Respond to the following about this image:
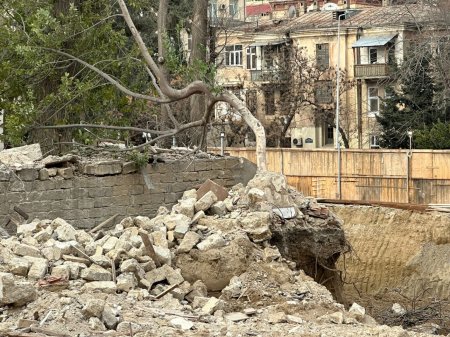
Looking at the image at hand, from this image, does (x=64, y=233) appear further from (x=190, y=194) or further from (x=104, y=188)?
(x=190, y=194)

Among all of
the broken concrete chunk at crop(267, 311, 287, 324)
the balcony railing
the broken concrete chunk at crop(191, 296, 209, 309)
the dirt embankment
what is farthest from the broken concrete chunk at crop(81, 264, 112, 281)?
the balcony railing

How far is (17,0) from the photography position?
2447 centimetres

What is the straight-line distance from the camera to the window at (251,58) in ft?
200

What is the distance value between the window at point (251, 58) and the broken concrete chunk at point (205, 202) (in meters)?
43.3

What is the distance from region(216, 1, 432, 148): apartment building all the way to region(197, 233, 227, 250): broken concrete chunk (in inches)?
1333

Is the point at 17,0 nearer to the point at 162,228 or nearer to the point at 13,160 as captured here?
the point at 13,160

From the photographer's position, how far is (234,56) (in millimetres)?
62938

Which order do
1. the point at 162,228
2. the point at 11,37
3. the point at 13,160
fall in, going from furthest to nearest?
the point at 11,37 → the point at 13,160 → the point at 162,228

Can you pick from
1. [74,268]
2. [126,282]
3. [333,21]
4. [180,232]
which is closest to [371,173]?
[180,232]

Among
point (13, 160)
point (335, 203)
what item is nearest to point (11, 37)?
point (13, 160)

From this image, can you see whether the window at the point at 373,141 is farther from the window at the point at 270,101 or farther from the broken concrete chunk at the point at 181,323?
the broken concrete chunk at the point at 181,323

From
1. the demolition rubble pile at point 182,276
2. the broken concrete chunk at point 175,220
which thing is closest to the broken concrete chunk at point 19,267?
the demolition rubble pile at point 182,276

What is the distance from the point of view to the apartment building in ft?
174

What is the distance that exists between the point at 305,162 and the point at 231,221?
830 inches
